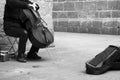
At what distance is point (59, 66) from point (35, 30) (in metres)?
0.96

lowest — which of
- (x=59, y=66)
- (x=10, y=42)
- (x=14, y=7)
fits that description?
(x=59, y=66)

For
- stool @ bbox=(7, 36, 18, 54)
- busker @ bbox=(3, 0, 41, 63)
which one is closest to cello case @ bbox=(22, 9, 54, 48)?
busker @ bbox=(3, 0, 41, 63)

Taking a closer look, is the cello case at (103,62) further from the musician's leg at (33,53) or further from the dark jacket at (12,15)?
the dark jacket at (12,15)

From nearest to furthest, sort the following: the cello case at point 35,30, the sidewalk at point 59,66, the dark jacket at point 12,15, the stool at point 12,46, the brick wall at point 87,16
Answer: the sidewalk at point 59,66
the cello case at point 35,30
the dark jacket at point 12,15
the stool at point 12,46
the brick wall at point 87,16

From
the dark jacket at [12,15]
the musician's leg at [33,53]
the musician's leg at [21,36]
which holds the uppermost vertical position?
the dark jacket at [12,15]

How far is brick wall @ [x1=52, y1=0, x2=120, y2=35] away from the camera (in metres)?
13.2

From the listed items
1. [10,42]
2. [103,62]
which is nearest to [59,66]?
[103,62]

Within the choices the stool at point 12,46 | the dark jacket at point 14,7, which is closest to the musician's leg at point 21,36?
the dark jacket at point 14,7

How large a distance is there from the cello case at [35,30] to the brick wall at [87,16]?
5.84m

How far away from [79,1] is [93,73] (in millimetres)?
7874

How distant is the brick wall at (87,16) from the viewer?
43.3ft

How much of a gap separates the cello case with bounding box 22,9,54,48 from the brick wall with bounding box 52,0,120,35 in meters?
5.84

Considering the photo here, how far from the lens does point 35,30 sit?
765 centimetres

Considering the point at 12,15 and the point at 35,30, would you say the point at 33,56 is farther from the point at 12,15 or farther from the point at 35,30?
the point at 12,15
